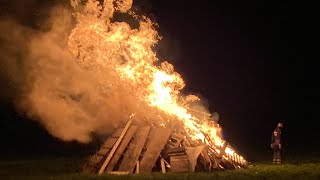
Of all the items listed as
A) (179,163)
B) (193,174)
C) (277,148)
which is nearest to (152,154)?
(179,163)

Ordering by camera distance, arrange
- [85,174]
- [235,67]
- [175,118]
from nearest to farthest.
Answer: [85,174] → [175,118] → [235,67]

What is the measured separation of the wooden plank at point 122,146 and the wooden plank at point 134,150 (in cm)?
18

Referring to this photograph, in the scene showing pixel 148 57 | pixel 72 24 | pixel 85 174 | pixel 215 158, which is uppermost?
pixel 72 24

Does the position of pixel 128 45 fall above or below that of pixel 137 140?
above

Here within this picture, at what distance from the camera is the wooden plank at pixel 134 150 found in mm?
16312

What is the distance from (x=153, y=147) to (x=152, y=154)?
0.35 metres

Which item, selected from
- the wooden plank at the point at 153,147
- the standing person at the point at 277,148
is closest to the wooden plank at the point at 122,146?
the wooden plank at the point at 153,147

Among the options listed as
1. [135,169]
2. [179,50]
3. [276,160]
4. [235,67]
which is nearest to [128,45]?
[135,169]

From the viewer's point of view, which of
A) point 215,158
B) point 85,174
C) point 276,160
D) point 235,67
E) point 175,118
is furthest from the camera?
point 235,67

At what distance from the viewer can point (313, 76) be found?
57375mm

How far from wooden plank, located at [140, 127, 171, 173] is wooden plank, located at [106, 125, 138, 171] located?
801 millimetres

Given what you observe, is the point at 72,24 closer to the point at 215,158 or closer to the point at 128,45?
the point at 128,45

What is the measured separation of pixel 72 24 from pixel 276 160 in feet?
36.8

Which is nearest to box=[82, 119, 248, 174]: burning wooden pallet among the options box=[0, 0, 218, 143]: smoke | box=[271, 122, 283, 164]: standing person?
box=[0, 0, 218, 143]: smoke
